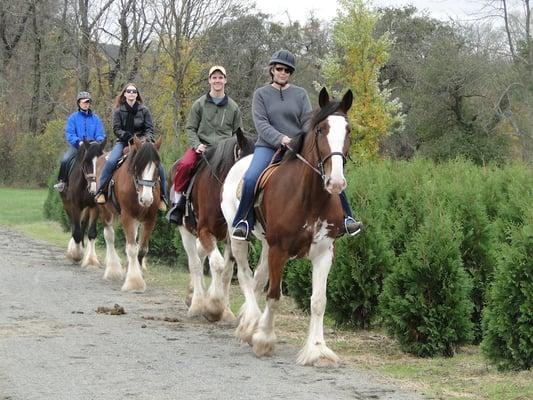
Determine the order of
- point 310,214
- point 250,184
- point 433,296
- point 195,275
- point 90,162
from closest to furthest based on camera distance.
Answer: point 310,214 → point 433,296 → point 250,184 → point 195,275 → point 90,162

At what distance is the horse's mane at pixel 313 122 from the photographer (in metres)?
7.43

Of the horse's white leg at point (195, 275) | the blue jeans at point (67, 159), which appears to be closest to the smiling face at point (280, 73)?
the horse's white leg at point (195, 275)

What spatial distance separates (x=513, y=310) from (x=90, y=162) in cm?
949

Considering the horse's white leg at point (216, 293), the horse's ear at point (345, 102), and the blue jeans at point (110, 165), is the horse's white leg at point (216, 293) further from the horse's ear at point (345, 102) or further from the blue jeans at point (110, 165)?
the blue jeans at point (110, 165)

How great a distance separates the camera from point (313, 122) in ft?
24.8

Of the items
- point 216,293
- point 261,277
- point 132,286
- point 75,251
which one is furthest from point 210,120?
point 75,251

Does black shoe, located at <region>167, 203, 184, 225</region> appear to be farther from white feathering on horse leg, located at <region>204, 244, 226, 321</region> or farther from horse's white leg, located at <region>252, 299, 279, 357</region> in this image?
horse's white leg, located at <region>252, 299, 279, 357</region>

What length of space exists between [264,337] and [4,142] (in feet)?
160

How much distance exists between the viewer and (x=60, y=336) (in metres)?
8.61

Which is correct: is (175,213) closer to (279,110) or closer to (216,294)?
(216,294)

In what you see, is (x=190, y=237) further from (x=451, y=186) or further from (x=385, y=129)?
(x=385, y=129)

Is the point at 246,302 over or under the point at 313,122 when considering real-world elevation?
under

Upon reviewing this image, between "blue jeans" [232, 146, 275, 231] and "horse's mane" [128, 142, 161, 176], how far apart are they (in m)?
4.01

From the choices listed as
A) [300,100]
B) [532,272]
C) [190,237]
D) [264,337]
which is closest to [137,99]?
[190,237]
